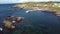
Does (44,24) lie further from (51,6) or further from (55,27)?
(51,6)

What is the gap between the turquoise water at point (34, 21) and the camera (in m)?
1.19

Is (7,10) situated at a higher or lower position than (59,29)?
higher

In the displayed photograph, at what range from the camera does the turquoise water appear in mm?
1189

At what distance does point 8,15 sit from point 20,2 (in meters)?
0.21

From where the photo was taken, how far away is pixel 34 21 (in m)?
1.23

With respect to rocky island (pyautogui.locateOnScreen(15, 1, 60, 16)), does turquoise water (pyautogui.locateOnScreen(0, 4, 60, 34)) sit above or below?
below

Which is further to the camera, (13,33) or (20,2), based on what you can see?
(20,2)

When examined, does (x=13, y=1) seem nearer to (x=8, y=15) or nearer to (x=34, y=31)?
(x=8, y=15)

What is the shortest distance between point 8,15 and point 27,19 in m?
0.22

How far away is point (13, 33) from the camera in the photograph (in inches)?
46.8

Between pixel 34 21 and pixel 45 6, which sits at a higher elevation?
pixel 45 6

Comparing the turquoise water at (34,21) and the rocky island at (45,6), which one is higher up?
the rocky island at (45,6)

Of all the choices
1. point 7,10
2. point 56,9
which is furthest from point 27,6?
point 56,9


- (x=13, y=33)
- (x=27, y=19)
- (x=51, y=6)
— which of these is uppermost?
(x=51, y=6)
